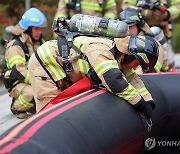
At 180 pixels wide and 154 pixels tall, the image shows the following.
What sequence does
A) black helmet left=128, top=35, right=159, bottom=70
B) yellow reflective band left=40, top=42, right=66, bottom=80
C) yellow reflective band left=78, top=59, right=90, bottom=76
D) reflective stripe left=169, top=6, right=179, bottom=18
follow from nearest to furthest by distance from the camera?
black helmet left=128, top=35, right=159, bottom=70
yellow reflective band left=78, top=59, right=90, bottom=76
yellow reflective band left=40, top=42, right=66, bottom=80
reflective stripe left=169, top=6, right=179, bottom=18

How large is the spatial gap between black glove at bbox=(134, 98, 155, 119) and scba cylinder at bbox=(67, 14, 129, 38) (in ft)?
2.07

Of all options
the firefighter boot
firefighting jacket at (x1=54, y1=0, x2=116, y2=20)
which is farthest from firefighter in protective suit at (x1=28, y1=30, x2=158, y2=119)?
firefighting jacket at (x1=54, y1=0, x2=116, y2=20)

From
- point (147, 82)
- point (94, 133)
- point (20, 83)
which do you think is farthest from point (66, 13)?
point (94, 133)

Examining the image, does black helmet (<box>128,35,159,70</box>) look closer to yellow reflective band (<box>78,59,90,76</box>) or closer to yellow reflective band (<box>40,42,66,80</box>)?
yellow reflective band (<box>78,59,90,76</box>)

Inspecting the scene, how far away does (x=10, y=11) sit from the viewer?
13.0m

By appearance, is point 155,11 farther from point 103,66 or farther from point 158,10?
point 103,66

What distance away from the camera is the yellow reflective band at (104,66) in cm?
490

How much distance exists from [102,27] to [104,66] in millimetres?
665

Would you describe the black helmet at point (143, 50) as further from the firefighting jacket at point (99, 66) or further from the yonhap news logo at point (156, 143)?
the yonhap news logo at point (156, 143)

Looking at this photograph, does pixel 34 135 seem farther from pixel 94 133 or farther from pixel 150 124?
pixel 150 124

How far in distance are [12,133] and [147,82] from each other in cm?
194

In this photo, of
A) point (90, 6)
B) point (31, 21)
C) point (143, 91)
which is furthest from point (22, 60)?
point (143, 91)

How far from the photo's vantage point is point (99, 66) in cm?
494

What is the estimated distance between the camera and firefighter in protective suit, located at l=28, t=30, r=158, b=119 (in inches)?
195
